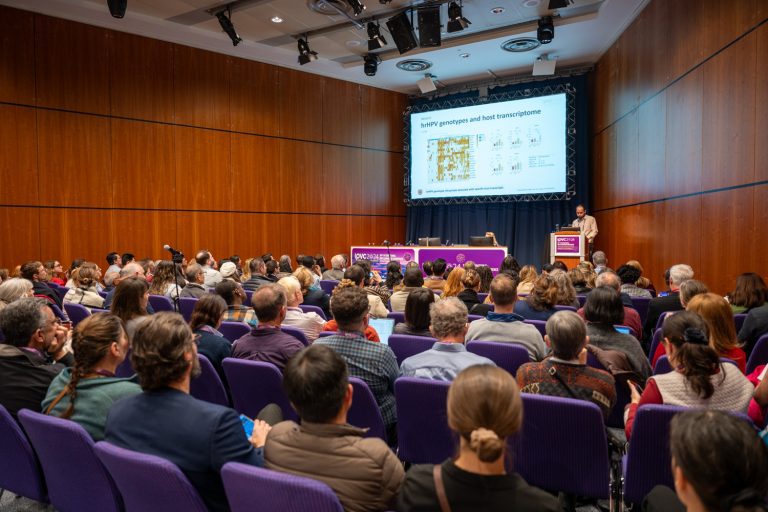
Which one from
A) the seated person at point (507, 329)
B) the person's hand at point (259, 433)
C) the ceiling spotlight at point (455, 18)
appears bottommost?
the person's hand at point (259, 433)

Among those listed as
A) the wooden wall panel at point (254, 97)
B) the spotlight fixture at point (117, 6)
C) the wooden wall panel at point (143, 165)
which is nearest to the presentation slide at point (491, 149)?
the wooden wall panel at point (254, 97)

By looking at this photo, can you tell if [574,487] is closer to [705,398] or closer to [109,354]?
[705,398]

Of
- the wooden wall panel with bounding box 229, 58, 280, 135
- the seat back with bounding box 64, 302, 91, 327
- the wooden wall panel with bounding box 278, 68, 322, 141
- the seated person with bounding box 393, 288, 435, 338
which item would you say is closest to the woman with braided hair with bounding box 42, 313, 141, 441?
the seated person with bounding box 393, 288, 435, 338

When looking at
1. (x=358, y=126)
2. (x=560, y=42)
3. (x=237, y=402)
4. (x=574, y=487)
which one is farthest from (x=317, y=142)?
(x=574, y=487)

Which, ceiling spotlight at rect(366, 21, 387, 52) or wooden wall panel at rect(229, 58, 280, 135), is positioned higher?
ceiling spotlight at rect(366, 21, 387, 52)

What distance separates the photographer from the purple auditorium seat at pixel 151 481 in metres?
1.52

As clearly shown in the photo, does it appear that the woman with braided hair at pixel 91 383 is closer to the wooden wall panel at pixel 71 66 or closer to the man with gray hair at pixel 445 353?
the man with gray hair at pixel 445 353

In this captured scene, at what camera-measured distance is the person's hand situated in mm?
1975

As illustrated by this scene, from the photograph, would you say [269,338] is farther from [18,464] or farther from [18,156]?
[18,156]

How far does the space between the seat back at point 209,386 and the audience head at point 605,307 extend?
6.88 ft

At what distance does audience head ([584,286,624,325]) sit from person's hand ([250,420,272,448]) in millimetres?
1957

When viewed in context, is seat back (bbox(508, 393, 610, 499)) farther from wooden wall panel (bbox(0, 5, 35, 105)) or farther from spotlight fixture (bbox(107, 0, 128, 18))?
wooden wall panel (bbox(0, 5, 35, 105))

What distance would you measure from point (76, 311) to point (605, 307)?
171 inches

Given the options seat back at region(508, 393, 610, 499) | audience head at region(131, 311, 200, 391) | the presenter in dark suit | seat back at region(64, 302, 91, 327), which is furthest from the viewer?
seat back at region(64, 302, 91, 327)
